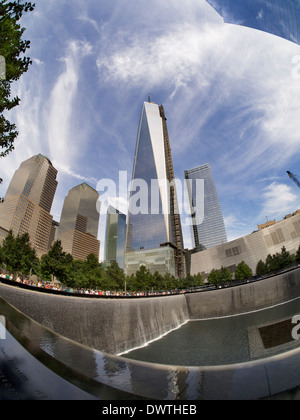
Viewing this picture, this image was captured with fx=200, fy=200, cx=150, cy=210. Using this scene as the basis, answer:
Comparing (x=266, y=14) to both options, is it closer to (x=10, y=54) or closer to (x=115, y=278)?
(x=10, y=54)

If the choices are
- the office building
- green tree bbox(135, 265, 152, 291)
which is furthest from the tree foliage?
the office building

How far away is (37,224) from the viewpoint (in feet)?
575

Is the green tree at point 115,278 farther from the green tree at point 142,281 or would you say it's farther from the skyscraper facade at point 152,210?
the skyscraper facade at point 152,210

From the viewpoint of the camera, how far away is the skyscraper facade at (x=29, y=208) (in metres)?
157

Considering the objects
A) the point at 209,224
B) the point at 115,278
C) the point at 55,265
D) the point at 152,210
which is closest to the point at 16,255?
the point at 55,265

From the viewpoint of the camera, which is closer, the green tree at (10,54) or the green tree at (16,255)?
the green tree at (10,54)

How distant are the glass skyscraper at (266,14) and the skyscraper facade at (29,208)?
537ft

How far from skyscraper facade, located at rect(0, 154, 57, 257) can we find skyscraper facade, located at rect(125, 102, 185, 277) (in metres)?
83.2

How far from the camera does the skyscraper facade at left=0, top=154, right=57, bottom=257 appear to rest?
157 metres

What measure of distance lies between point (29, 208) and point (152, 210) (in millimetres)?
110991

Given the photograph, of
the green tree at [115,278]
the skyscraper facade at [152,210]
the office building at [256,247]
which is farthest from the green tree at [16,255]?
the office building at [256,247]

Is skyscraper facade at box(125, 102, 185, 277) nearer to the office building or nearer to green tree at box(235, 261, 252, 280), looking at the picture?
the office building

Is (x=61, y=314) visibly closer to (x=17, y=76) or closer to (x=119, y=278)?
(x=17, y=76)

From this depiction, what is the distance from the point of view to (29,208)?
170000 mm
